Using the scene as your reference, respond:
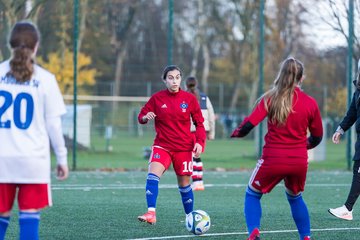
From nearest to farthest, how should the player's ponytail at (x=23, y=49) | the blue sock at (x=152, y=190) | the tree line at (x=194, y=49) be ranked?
the player's ponytail at (x=23, y=49), the blue sock at (x=152, y=190), the tree line at (x=194, y=49)

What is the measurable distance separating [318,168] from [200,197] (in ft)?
31.6

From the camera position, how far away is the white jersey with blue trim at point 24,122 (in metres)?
6.32

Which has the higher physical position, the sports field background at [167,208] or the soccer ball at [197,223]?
the soccer ball at [197,223]

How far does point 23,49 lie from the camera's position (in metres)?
6.29

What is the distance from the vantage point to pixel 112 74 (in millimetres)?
50812

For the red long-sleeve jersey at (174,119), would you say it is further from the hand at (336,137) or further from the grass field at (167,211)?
the hand at (336,137)

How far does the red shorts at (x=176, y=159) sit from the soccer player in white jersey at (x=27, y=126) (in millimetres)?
3813

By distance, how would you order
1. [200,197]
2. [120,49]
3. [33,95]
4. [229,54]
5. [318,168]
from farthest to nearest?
[229,54]
[120,49]
[318,168]
[200,197]
[33,95]

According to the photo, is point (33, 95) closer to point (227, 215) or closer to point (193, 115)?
point (193, 115)

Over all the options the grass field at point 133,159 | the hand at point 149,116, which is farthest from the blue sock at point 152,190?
the grass field at point 133,159

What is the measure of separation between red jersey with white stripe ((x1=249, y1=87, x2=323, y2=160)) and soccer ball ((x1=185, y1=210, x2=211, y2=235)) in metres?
1.49

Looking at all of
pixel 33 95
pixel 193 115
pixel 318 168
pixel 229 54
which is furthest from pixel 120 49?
pixel 33 95

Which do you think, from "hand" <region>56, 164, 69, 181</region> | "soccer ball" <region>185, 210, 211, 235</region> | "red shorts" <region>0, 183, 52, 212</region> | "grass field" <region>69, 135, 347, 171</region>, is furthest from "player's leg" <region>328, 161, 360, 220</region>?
"grass field" <region>69, 135, 347, 171</region>

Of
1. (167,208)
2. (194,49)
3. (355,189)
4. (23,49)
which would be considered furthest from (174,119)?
(194,49)
